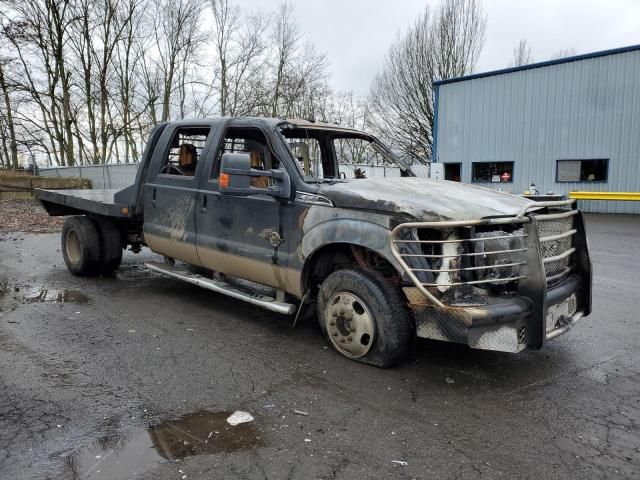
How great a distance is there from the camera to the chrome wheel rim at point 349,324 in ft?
12.7

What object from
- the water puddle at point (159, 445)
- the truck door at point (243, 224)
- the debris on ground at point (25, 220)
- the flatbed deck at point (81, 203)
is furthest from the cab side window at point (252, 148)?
the debris on ground at point (25, 220)

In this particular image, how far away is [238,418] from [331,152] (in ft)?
11.1

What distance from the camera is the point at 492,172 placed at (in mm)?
22750

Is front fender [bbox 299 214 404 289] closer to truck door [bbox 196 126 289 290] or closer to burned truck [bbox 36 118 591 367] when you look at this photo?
burned truck [bbox 36 118 591 367]

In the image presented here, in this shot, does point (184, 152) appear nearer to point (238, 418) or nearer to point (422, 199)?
point (422, 199)

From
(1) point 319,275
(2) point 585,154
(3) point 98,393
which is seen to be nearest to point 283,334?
(1) point 319,275

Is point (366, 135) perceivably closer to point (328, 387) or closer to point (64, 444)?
point (328, 387)

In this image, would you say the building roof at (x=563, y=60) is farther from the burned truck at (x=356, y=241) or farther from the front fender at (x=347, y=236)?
the front fender at (x=347, y=236)

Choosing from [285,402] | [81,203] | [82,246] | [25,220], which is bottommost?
[285,402]

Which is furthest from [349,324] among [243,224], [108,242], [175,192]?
[108,242]

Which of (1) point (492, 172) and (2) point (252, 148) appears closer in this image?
(2) point (252, 148)

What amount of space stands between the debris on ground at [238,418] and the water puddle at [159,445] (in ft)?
0.10

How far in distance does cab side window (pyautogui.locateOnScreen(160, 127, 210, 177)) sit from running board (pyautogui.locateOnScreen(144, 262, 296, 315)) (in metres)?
1.08

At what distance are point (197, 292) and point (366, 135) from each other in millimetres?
2793
